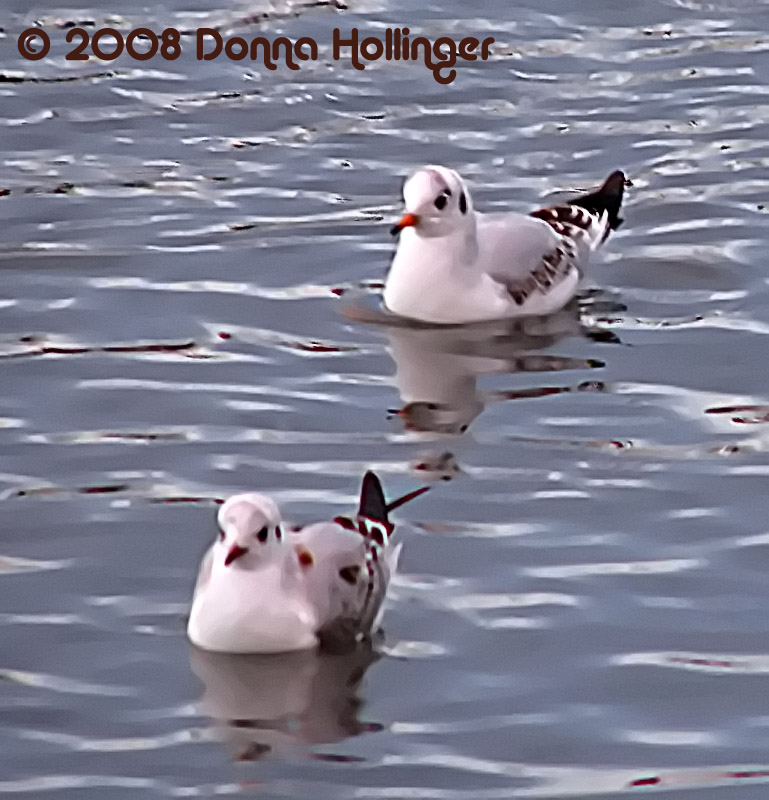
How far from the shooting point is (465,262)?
468 inches

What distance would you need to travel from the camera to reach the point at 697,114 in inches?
637

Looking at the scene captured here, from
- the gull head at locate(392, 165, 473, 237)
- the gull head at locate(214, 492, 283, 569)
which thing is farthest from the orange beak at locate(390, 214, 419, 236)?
the gull head at locate(214, 492, 283, 569)

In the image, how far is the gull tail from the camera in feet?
42.9

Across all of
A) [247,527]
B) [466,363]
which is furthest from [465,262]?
[247,527]

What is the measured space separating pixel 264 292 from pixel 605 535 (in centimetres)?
363

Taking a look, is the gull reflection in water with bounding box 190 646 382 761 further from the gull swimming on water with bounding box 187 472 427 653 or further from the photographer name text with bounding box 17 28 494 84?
the photographer name text with bounding box 17 28 494 84

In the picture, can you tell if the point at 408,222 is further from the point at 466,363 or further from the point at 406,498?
the point at 406,498

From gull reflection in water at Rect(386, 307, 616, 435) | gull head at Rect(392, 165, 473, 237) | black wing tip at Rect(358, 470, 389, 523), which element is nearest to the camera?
black wing tip at Rect(358, 470, 389, 523)

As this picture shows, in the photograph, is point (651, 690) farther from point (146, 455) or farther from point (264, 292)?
point (264, 292)

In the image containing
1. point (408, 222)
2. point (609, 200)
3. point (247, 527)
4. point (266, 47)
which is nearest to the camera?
point (247, 527)

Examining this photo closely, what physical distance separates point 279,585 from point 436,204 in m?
4.12

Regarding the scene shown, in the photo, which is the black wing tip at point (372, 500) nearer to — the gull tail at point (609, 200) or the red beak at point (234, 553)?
the red beak at point (234, 553)

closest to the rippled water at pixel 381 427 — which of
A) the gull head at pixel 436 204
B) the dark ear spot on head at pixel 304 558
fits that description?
the dark ear spot on head at pixel 304 558

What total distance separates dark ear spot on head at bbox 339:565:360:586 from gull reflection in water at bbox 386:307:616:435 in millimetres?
2237
